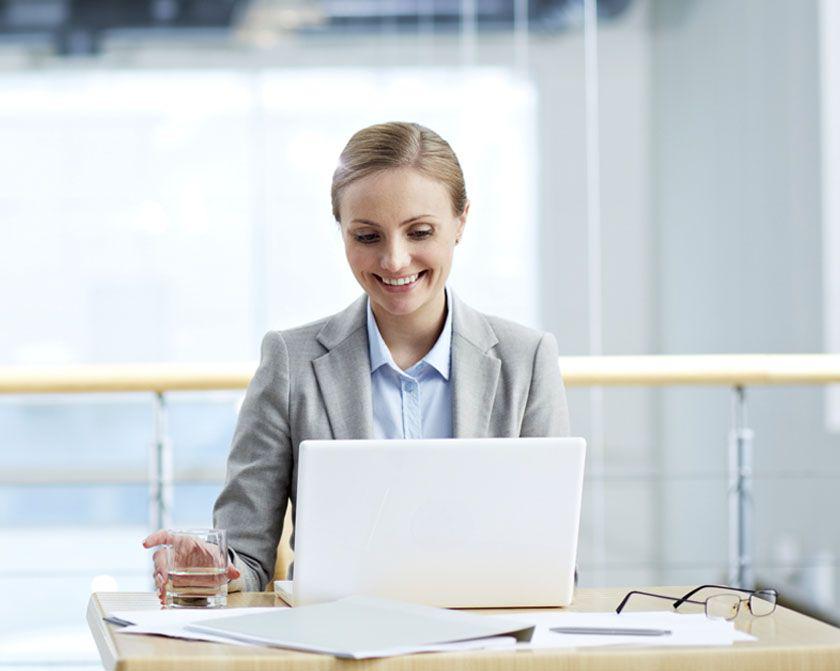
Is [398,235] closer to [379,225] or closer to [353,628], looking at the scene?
[379,225]

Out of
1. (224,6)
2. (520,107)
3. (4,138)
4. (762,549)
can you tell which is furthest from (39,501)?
(762,549)

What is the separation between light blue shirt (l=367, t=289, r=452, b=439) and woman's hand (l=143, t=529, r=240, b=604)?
419mm

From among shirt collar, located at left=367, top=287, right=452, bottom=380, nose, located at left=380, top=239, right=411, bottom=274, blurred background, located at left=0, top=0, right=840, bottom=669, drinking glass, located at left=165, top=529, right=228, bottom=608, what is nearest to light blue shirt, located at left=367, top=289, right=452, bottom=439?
shirt collar, located at left=367, top=287, right=452, bottom=380

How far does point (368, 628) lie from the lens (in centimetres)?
127

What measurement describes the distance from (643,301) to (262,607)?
3965 mm

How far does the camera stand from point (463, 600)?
1.44 metres

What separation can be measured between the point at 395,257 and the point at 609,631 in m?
0.63

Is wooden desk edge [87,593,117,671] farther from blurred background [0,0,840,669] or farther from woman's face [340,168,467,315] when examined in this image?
blurred background [0,0,840,669]

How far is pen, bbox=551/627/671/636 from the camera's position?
1308 millimetres

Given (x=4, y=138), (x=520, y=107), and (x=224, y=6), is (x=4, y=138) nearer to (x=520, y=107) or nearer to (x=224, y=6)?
(x=224, y=6)

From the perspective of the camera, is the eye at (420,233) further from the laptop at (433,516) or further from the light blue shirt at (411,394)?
the laptop at (433,516)

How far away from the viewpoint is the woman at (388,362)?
1778mm

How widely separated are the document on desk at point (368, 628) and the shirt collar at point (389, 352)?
0.54 m

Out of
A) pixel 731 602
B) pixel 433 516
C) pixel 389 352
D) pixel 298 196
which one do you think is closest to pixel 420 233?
pixel 389 352
